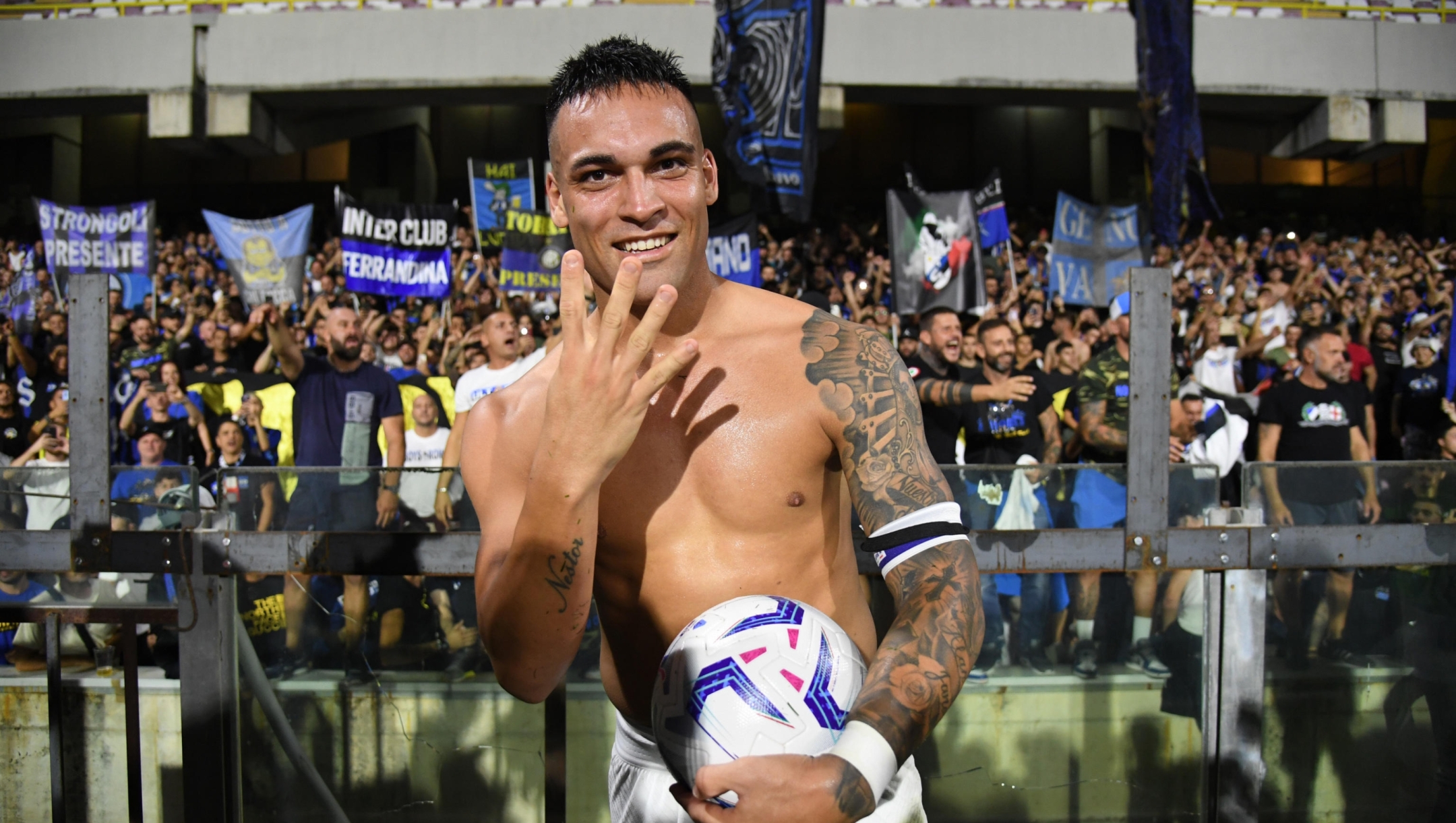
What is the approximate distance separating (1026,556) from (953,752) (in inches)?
39.4

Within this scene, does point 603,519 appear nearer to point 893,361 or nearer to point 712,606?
point 712,606

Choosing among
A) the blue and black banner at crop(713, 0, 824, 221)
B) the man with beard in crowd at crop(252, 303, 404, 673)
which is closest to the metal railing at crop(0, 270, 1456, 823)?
the man with beard in crowd at crop(252, 303, 404, 673)

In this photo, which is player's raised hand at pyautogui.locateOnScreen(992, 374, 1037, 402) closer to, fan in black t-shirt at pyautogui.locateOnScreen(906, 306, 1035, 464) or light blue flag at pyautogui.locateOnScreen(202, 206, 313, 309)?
fan in black t-shirt at pyautogui.locateOnScreen(906, 306, 1035, 464)

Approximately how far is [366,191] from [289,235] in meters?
9.85

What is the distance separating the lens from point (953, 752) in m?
3.91

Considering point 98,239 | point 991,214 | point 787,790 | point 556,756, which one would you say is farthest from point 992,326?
Answer: point 98,239

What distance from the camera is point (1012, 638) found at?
396 cm

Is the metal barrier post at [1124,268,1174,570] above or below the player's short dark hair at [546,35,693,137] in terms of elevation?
below

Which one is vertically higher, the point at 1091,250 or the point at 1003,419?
the point at 1091,250

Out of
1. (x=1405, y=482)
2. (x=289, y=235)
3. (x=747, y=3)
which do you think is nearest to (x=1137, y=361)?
(x=1405, y=482)

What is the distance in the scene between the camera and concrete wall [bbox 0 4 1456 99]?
1573 centimetres

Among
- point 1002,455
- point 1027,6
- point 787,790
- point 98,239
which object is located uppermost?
point 1027,6

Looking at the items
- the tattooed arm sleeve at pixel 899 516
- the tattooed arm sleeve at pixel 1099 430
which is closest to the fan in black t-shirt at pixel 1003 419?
the tattooed arm sleeve at pixel 1099 430

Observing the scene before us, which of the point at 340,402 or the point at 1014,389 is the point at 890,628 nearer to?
the point at 1014,389
